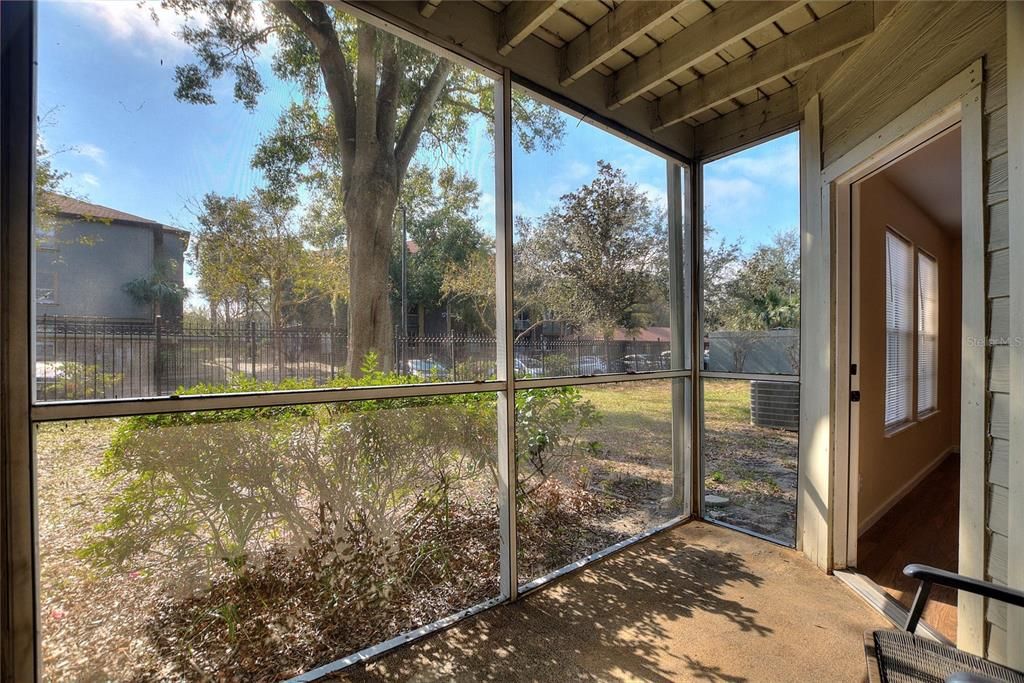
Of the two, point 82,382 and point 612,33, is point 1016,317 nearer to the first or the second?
point 612,33

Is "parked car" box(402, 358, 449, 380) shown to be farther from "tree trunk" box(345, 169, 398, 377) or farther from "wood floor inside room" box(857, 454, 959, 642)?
"wood floor inside room" box(857, 454, 959, 642)

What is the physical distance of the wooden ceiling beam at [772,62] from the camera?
1.97 meters

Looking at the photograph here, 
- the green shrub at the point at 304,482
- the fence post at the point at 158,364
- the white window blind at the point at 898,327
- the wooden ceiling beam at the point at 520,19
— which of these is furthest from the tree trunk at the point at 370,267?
the white window blind at the point at 898,327

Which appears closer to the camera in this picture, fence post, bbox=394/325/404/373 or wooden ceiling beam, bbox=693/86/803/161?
fence post, bbox=394/325/404/373

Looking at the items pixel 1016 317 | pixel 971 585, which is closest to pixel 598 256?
pixel 1016 317

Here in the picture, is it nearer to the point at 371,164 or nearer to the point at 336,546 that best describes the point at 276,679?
the point at 336,546

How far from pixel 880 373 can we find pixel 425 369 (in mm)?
3141

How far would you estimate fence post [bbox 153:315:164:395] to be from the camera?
4.47ft

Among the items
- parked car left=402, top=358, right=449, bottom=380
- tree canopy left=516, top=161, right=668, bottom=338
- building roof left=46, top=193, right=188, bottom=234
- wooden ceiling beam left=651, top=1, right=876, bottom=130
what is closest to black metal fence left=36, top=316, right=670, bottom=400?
parked car left=402, top=358, right=449, bottom=380

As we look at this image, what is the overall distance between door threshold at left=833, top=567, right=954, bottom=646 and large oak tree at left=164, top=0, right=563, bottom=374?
256 cm

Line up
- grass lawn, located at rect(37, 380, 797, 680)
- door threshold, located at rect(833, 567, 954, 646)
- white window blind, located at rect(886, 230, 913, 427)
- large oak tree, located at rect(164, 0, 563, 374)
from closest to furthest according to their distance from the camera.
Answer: grass lawn, located at rect(37, 380, 797, 680) < large oak tree, located at rect(164, 0, 563, 374) < door threshold, located at rect(833, 567, 954, 646) < white window blind, located at rect(886, 230, 913, 427)

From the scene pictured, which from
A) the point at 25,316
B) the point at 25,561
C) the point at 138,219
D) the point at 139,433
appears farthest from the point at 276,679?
the point at 138,219

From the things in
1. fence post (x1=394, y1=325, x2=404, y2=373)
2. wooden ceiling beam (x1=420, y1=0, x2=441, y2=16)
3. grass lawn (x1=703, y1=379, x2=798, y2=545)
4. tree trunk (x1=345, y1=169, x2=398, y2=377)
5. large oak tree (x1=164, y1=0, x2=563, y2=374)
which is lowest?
grass lawn (x1=703, y1=379, x2=798, y2=545)

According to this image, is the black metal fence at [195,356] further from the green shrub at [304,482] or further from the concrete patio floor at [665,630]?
the concrete patio floor at [665,630]
